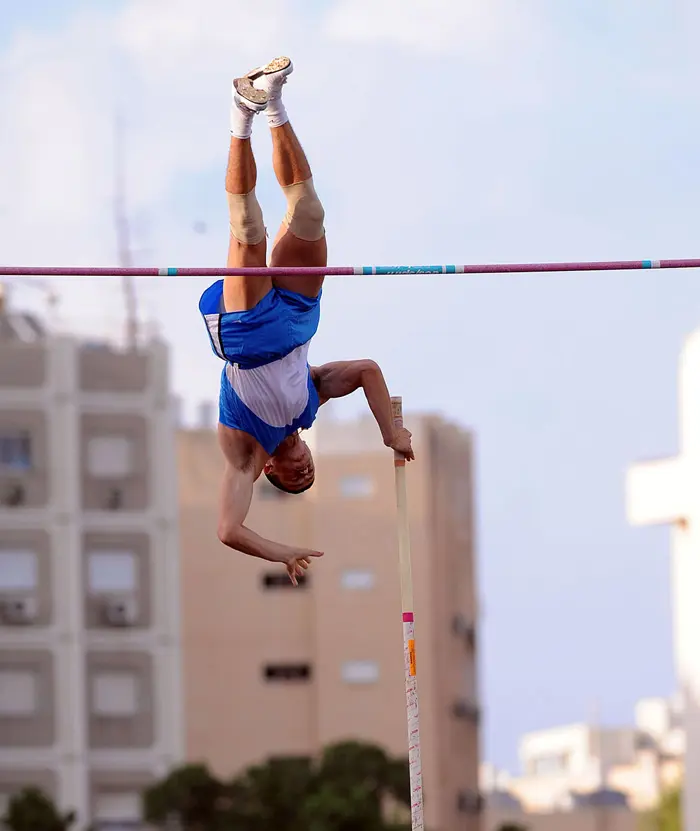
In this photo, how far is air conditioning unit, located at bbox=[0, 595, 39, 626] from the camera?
4647 centimetres

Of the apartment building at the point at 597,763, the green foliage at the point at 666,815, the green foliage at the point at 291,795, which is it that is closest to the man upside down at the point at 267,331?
the green foliage at the point at 291,795

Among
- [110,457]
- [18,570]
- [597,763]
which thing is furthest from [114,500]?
[597,763]

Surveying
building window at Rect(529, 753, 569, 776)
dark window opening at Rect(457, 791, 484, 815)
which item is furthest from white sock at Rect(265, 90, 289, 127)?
building window at Rect(529, 753, 569, 776)

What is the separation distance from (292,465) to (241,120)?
1.84 m

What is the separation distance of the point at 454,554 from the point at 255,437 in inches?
1913

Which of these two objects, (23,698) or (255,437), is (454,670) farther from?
(255,437)

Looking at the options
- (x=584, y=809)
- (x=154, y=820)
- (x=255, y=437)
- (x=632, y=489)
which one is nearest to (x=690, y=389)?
(x=632, y=489)

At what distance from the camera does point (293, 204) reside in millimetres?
11195

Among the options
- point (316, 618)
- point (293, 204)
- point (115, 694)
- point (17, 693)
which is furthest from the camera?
point (316, 618)

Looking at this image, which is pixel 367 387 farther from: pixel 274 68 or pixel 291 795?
pixel 291 795

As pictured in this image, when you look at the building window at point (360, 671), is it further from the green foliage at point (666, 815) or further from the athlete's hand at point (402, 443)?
the athlete's hand at point (402, 443)

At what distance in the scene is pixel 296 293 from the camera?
11266mm

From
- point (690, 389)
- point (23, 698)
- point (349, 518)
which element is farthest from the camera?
point (349, 518)

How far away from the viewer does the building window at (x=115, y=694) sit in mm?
47031
